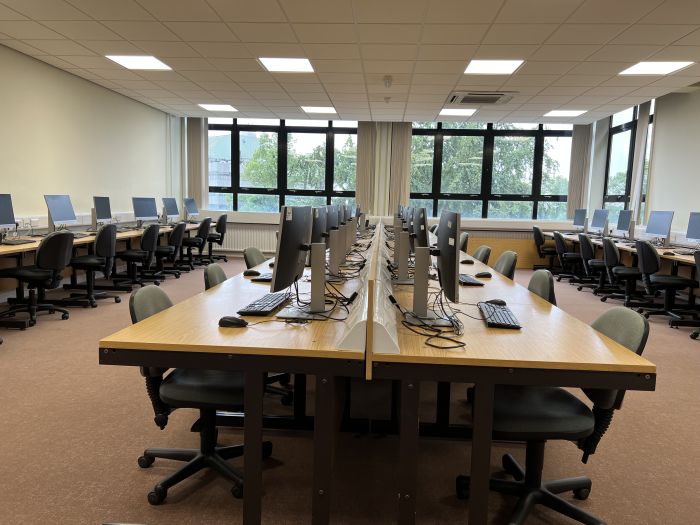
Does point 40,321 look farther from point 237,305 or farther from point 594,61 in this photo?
point 594,61

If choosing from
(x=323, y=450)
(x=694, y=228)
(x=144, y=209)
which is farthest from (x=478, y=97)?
(x=323, y=450)

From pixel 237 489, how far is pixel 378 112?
742cm

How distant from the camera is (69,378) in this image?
324 cm

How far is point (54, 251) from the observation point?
454 cm

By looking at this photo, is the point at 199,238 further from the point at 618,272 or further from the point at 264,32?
the point at 618,272

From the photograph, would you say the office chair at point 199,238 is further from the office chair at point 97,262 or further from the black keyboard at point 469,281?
the black keyboard at point 469,281

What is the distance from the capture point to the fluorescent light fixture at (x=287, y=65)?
18.2 ft

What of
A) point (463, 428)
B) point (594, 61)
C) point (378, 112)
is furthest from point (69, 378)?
point (378, 112)

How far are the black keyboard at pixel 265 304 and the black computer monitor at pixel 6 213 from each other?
12.7 ft

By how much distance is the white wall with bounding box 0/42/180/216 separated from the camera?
18.2 feet

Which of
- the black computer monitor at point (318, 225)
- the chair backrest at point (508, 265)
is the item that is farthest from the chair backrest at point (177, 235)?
the black computer monitor at point (318, 225)

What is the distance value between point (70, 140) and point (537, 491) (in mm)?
6924

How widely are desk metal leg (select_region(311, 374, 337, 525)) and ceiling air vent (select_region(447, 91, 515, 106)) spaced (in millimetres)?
6046

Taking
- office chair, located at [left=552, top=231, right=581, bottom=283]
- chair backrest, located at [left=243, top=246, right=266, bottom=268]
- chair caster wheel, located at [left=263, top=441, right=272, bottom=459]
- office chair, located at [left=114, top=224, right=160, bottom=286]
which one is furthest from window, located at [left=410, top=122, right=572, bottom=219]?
chair caster wheel, located at [left=263, top=441, right=272, bottom=459]
